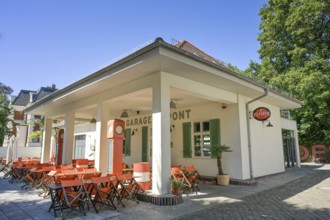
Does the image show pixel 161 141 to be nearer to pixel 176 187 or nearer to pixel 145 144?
pixel 176 187

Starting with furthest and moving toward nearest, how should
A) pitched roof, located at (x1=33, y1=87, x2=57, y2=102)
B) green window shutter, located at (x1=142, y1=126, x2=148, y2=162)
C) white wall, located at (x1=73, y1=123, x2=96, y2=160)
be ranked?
pitched roof, located at (x1=33, y1=87, x2=57, y2=102), white wall, located at (x1=73, y1=123, x2=96, y2=160), green window shutter, located at (x1=142, y1=126, x2=148, y2=162)

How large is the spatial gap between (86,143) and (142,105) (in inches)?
328

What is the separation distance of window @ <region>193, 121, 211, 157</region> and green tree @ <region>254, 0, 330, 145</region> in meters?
11.5

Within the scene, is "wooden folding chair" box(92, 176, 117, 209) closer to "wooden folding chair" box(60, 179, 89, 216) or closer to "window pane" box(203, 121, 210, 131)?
"wooden folding chair" box(60, 179, 89, 216)

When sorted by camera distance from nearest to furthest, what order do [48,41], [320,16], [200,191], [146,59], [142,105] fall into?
[146,59] → [200,191] → [48,41] → [142,105] → [320,16]

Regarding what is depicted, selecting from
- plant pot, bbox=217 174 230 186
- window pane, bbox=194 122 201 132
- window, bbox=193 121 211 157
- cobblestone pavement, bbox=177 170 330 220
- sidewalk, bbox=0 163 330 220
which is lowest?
cobblestone pavement, bbox=177 170 330 220

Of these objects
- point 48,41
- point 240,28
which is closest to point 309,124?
point 240,28

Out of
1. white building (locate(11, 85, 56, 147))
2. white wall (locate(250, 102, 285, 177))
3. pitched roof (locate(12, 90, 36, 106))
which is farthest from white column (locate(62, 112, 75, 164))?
pitched roof (locate(12, 90, 36, 106))

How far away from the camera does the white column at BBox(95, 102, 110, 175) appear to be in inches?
324

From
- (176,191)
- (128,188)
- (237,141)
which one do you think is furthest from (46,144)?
(237,141)

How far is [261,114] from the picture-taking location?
9.14 meters

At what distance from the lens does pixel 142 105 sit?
34.7 ft

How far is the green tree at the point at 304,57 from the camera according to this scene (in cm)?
1755

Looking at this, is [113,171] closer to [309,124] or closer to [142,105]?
[142,105]
